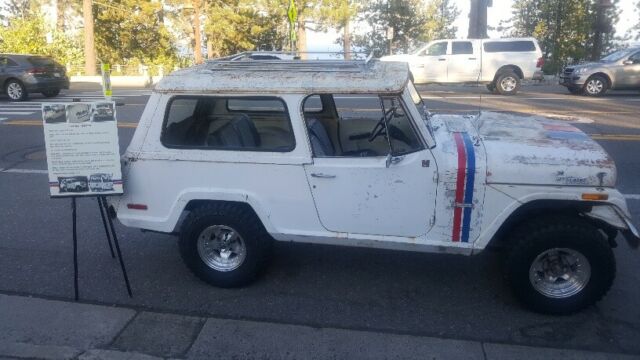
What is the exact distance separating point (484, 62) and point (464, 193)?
16.2 m

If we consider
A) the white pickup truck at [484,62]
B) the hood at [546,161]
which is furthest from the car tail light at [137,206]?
the white pickup truck at [484,62]

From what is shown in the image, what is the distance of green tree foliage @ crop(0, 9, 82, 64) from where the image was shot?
90.0ft

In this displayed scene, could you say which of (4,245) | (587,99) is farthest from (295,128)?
(587,99)

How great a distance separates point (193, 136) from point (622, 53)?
17844 millimetres

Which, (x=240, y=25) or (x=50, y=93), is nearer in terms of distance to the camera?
(x=50, y=93)

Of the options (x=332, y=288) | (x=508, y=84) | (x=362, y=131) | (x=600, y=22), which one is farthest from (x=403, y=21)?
(x=332, y=288)

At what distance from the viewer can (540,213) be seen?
4109mm

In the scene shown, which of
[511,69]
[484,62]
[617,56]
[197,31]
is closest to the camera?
[617,56]

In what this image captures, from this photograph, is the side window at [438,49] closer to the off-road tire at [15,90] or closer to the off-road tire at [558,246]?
the off-road tire at [15,90]

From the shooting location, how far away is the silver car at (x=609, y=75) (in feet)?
57.9

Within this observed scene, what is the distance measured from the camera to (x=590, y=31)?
112ft

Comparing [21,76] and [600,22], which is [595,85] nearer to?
[600,22]

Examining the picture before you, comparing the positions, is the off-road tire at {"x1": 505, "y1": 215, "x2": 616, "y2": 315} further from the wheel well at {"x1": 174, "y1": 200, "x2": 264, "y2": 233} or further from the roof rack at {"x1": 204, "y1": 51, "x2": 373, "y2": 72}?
the wheel well at {"x1": 174, "y1": 200, "x2": 264, "y2": 233}

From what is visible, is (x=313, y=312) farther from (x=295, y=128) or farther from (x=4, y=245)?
(x=4, y=245)
